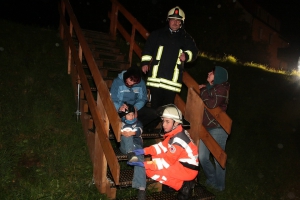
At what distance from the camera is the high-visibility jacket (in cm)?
334

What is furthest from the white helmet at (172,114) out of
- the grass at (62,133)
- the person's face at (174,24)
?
the person's face at (174,24)

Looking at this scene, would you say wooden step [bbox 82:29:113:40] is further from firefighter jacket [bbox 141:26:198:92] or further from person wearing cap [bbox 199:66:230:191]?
person wearing cap [bbox 199:66:230:191]

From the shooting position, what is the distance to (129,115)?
12.3 ft

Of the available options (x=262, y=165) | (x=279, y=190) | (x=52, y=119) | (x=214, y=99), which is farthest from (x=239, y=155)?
(x=52, y=119)

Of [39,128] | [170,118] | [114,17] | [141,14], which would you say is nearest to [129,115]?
[170,118]

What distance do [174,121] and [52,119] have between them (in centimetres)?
272

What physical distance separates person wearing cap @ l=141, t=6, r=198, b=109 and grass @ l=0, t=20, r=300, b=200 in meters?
1.65

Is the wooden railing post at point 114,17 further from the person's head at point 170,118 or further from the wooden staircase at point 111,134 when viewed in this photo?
the person's head at point 170,118

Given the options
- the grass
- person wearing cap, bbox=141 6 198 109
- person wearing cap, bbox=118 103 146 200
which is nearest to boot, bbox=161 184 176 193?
person wearing cap, bbox=118 103 146 200

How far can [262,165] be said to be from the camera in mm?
6363

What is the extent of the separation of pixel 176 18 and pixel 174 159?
2266 mm

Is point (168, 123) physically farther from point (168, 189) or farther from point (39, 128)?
point (39, 128)

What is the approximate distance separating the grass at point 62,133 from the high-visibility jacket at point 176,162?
0.90 metres

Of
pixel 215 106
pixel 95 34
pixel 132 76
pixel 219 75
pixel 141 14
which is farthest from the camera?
pixel 141 14
